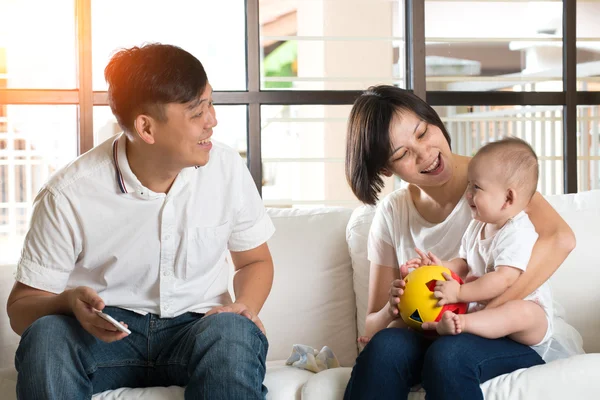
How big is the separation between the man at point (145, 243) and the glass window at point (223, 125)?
1205mm

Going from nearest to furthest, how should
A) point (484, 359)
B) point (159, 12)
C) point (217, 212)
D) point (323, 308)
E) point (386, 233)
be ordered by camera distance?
point (484, 359) → point (217, 212) → point (386, 233) → point (323, 308) → point (159, 12)

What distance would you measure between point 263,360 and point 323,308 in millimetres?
744

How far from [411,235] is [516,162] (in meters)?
0.41

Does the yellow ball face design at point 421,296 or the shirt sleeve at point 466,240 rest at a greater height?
the shirt sleeve at point 466,240

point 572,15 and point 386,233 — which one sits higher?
point 572,15

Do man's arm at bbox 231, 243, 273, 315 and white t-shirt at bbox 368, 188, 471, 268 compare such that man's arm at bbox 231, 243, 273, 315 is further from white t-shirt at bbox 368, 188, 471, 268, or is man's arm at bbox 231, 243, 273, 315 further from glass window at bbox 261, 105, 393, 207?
glass window at bbox 261, 105, 393, 207

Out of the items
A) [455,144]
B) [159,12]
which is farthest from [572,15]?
[159,12]

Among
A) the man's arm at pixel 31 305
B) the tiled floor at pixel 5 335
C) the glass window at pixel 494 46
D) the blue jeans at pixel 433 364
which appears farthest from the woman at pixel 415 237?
the glass window at pixel 494 46

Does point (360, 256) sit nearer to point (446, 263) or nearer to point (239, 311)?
point (446, 263)

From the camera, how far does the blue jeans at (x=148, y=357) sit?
5.21 feet

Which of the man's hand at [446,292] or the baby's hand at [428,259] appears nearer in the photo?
the man's hand at [446,292]

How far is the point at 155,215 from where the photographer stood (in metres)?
1.88

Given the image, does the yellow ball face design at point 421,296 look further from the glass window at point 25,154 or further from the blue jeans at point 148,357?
the glass window at point 25,154

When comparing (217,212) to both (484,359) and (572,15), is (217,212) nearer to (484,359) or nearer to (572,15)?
(484,359)
